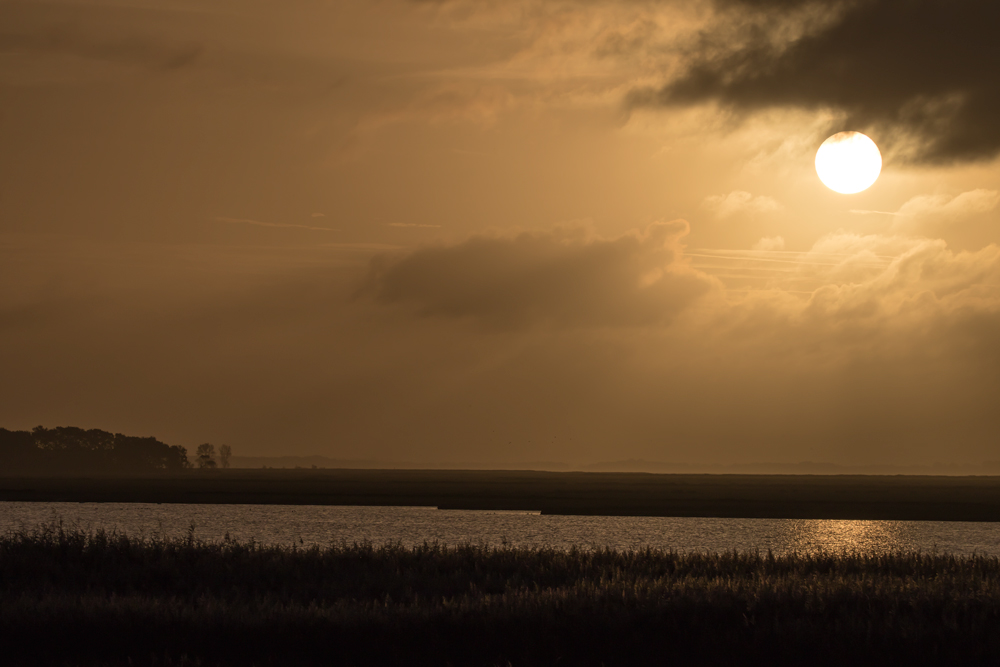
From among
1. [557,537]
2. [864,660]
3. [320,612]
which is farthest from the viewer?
[557,537]

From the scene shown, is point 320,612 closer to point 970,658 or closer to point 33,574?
point 970,658

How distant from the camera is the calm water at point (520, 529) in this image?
50.6 m

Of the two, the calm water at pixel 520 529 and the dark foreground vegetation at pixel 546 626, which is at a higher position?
the dark foreground vegetation at pixel 546 626

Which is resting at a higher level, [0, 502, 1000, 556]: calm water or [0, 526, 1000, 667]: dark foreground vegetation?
[0, 526, 1000, 667]: dark foreground vegetation

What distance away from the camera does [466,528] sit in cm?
6222

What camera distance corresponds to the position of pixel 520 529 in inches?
2406

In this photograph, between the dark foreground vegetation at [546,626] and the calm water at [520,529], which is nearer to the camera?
the dark foreground vegetation at [546,626]

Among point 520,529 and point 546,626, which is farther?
point 520,529

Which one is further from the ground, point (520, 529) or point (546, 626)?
point (546, 626)

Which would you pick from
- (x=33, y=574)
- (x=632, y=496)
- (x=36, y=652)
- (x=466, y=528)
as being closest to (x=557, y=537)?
(x=466, y=528)

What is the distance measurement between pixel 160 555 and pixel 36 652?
13.2 m

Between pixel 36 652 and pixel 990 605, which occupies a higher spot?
pixel 990 605

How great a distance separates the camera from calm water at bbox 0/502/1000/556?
50625 millimetres

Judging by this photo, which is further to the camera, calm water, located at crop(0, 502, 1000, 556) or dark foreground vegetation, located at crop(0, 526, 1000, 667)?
calm water, located at crop(0, 502, 1000, 556)
